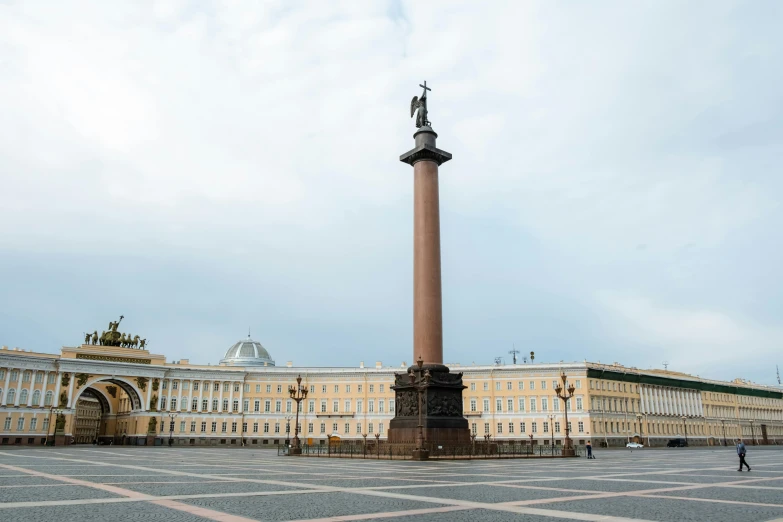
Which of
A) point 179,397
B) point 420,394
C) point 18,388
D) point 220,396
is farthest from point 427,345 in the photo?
point 179,397

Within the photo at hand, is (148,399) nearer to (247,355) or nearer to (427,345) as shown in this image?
(247,355)

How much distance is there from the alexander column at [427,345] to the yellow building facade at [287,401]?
164 ft

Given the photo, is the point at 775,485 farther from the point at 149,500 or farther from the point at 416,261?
the point at 416,261

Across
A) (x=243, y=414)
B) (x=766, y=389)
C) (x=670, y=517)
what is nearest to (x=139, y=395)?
(x=243, y=414)

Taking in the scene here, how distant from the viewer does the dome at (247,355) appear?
11956cm

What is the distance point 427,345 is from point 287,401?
66285mm

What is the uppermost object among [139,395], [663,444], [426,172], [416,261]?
[426,172]

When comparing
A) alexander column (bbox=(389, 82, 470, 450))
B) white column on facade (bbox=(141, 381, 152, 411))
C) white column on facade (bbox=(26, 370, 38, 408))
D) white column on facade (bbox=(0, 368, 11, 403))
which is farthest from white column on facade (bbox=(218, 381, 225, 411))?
alexander column (bbox=(389, 82, 470, 450))

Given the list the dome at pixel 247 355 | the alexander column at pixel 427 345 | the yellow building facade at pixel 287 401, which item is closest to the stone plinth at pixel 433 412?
the alexander column at pixel 427 345

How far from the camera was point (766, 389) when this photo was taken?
13675 centimetres

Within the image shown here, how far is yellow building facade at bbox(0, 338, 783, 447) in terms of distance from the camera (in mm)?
86750

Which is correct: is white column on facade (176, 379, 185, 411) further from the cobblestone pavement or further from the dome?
the cobblestone pavement

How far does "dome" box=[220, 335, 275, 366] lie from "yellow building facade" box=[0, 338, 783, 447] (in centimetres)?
1633

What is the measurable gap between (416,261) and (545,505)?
2851 centimetres
